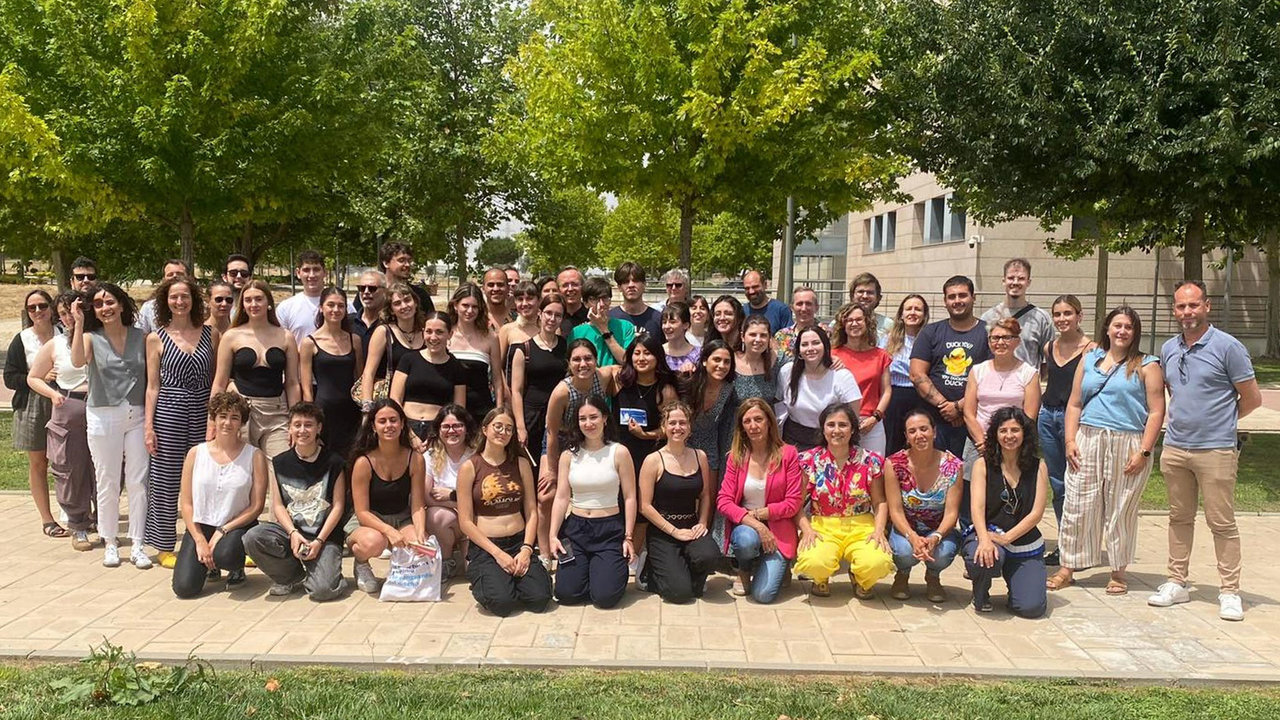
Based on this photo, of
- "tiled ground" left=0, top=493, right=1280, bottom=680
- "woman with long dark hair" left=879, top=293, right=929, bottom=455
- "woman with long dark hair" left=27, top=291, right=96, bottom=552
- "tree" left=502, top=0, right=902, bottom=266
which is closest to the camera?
"tiled ground" left=0, top=493, right=1280, bottom=680

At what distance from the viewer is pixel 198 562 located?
595 centimetres

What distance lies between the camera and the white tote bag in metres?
5.92

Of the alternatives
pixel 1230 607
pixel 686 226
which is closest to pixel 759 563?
pixel 1230 607

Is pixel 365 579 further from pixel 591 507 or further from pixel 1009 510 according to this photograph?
pixel 1009 510

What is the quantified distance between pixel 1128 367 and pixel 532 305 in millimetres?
3987

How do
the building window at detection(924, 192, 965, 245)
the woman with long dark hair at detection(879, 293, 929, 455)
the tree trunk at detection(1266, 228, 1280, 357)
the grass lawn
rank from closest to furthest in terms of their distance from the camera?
the grass lawn → the woman with long dark hair at detection(879, 293, 929, 455) → the tree trunk at detection(1266, 228, 1280, 357) → the building window at detection(924, 192, 965, 245)

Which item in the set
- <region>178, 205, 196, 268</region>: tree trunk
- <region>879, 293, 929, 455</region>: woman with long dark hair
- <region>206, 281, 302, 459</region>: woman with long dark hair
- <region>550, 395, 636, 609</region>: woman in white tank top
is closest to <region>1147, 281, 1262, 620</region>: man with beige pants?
<region>879, 293, 929, 455</region>: woman with long dark hair

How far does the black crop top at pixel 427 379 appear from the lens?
21.2 feet

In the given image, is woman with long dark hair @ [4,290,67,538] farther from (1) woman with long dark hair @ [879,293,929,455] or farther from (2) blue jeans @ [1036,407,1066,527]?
(2) blue jeans @ [1036,407,1066,527]

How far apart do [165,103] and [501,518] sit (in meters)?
8.30

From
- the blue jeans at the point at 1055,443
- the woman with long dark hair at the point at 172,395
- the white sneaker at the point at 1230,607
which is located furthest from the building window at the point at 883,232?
the woman with long dark hair at the point at 172,395

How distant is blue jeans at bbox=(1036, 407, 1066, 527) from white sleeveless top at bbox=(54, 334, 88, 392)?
22.5ft

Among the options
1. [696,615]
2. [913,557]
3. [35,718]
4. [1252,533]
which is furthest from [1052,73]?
[35,718]

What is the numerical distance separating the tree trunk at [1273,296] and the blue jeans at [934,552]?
24.8 metres
